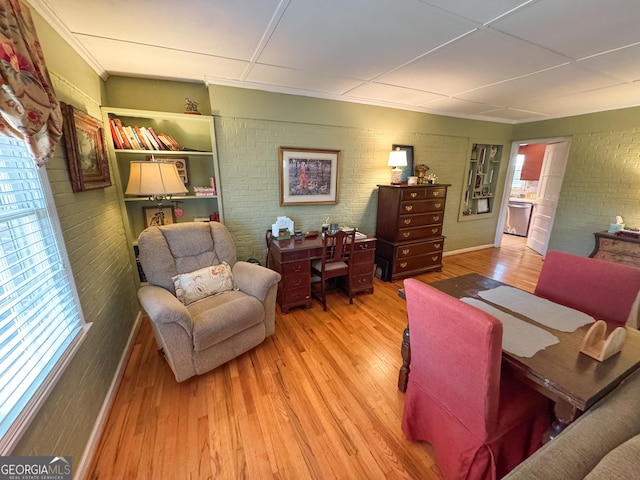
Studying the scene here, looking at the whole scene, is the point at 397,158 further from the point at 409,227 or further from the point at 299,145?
the point at 299,145

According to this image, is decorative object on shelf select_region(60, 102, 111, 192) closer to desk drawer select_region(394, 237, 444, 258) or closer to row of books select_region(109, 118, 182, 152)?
row of books select_region(109, 118, 182, 152)

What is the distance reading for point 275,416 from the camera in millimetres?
1534

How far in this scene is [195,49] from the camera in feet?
6.01

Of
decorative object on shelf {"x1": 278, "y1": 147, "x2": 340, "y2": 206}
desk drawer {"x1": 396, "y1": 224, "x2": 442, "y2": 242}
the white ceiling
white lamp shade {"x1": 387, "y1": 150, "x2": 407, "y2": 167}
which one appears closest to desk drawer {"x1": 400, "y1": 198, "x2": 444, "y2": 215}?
desk drawer {"x1": 396, "y1": 224, "x2": 442, "y2": 242}

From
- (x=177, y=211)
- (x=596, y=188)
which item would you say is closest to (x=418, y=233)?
(x=596, y=188)

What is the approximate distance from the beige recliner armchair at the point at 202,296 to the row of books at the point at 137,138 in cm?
80

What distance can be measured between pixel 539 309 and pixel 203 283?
2.25 m

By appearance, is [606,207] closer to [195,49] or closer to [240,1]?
[240,1]

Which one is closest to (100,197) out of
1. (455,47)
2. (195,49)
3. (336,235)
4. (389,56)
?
(195,49)

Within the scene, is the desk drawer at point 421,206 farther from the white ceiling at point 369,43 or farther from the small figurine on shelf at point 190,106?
the small figurine on shelf at point 190,106

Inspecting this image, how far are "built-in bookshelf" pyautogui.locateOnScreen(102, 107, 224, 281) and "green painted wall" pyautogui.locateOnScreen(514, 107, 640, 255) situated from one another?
5004 millimetres

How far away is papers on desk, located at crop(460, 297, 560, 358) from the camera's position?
1.06 metres

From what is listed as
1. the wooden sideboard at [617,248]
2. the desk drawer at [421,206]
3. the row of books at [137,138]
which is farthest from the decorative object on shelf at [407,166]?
the row of books at [137,138]

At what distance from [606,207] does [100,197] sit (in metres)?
5.89
